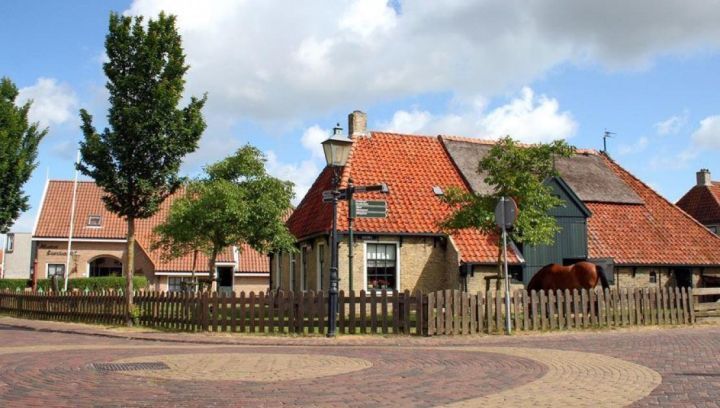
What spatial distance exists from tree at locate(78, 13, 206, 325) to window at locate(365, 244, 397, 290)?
7.34 m

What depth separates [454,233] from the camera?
2261 centimetres

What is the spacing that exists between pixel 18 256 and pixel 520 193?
51.8 metres

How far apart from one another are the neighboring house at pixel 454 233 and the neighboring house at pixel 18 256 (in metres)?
35.3

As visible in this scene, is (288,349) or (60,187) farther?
(60,187)

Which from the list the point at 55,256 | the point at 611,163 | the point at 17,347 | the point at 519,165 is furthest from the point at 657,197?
the point at 55,256

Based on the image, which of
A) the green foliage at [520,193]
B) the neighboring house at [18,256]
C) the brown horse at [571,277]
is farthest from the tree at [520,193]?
the neighboring house at [18,256]

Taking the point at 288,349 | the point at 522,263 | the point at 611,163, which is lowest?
the point at 288,349

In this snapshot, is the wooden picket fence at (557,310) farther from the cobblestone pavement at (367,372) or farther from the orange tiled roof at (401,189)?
the orange tiled roof at (401,189)

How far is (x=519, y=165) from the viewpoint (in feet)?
62.6

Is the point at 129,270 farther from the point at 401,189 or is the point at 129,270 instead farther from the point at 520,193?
the point at 520,193

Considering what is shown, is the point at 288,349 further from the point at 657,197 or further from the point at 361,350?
the point at 657,197

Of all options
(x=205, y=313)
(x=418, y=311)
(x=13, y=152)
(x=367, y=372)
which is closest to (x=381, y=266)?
(x=418, y=311)

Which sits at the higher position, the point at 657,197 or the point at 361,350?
the point at 657,197

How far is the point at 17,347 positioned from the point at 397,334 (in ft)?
27.8
